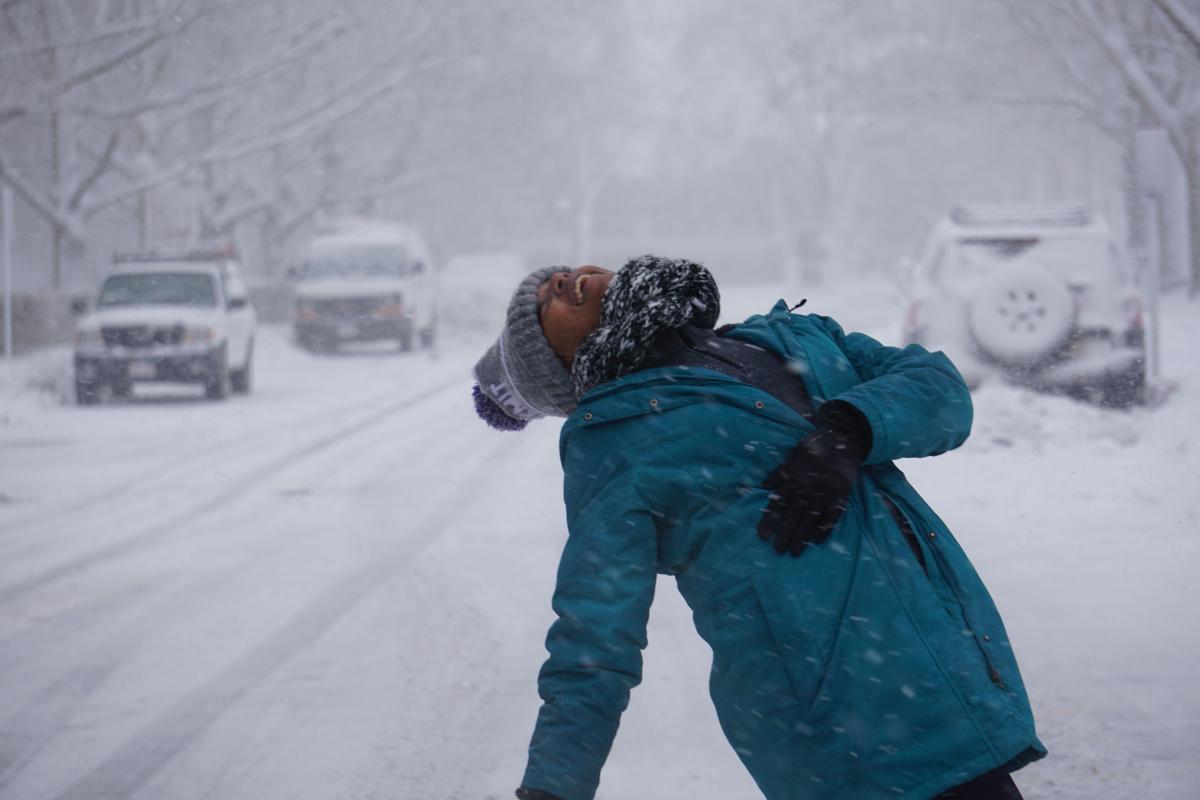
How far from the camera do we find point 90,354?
1595 centimetres

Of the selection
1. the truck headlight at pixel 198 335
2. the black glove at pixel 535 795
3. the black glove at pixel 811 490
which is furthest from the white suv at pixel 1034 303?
the truck headlight at pixel 198 335

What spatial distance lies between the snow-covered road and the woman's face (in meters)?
1.99

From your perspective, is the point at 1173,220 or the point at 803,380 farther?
the point at 1173,220

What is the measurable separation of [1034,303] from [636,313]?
8489 mm

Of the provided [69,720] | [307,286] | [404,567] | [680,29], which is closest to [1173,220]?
[307,286]

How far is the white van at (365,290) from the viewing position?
22333mm

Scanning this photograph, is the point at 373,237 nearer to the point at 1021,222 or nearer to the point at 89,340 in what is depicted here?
the point at 89,340

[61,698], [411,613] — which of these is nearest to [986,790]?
[61,698]

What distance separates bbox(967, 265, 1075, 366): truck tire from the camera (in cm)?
1002

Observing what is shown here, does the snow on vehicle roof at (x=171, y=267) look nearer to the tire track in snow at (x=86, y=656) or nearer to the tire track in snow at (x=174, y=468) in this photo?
the tire track in snow at (x=174, y=468)

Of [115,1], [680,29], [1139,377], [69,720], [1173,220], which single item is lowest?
[69,720]

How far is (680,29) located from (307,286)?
27.1 m

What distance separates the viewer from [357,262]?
23797mm

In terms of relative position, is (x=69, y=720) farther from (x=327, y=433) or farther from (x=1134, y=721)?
(x=327, y=433)
